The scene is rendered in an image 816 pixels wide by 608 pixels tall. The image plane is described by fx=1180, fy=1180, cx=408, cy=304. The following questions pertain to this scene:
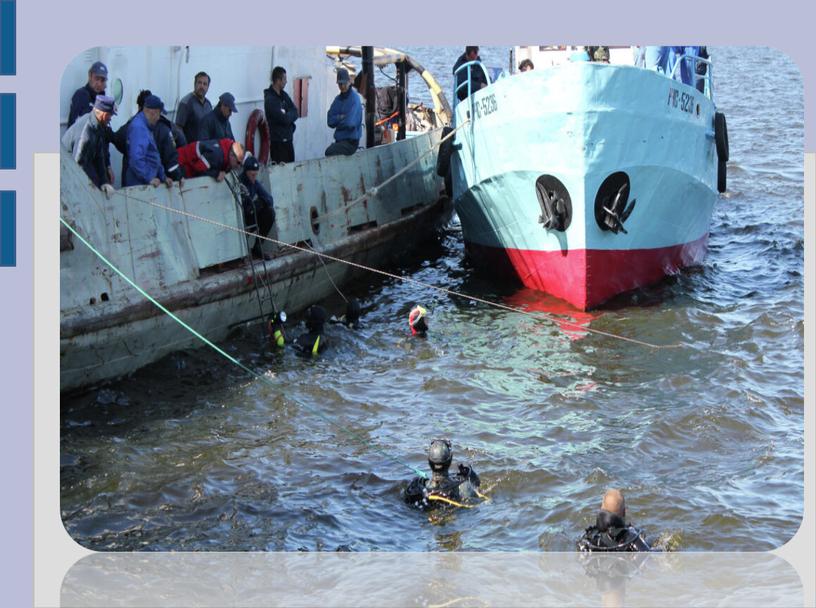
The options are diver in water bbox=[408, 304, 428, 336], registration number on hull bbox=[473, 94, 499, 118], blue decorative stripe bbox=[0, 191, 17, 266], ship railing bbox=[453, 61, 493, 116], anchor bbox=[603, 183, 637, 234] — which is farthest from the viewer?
ship railing bbox=[453, 61, 493, 116]

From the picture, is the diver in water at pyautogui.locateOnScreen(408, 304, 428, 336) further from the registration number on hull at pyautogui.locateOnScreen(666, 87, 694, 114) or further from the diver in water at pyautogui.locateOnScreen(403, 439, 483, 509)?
the diver in water at pyautogui.locateOnScreen(403, 439, 483, 509)

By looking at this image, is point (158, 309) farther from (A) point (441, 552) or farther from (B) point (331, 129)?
(B) point (331, 129)

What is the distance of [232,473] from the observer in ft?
32.6

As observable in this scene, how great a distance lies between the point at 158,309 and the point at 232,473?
2.65 meters

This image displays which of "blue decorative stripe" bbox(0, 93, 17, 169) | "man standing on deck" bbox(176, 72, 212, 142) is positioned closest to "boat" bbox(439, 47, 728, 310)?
"man standing on deck" bbox(176, 72, 212, 142)

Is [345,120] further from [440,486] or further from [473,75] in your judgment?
[440,486]

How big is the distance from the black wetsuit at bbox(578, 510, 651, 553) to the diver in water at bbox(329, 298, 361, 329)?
6.08 m

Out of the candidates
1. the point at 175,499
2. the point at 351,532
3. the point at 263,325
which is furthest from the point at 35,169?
the point at 263,325

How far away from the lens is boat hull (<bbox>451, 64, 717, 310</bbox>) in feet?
45.8

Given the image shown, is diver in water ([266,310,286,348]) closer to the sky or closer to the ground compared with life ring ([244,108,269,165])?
closer to the ground

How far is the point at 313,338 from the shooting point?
12.9 metres

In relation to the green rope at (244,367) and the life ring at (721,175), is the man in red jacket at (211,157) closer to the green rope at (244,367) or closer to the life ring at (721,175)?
the green rope at (244,367)

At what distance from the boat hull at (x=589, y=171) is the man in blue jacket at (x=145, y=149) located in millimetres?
4724

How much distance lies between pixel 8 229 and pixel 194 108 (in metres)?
5.75
